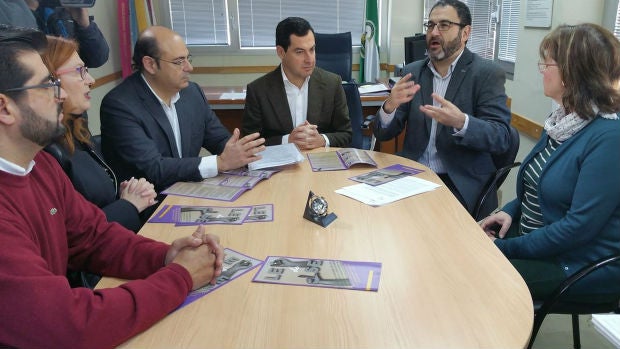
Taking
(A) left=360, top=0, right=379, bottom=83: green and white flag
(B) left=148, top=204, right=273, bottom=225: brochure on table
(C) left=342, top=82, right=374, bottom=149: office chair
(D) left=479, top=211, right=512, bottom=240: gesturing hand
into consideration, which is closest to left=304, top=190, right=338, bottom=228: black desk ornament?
(B) left=148, top=204, right=273, bottom=225: brochure on table

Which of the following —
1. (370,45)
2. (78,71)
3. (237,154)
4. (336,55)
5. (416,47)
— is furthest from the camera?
(370,45)

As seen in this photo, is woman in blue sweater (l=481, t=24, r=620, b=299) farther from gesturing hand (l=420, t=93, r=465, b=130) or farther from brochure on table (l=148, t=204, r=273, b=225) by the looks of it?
brochure on table (l=148, t=204, r=273, b=225)

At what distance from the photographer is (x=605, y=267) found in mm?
1540

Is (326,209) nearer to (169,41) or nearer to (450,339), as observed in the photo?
(450,339)

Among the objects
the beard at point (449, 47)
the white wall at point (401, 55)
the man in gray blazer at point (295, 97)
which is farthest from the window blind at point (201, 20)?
the beard at point (449, 47)

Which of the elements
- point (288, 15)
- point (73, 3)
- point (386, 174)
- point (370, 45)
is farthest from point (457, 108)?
point (288, 15)

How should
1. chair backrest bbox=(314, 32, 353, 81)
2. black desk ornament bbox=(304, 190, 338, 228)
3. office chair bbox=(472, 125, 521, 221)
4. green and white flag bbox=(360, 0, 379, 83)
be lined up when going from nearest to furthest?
black desk ornament bbox=(304, 190, 338, 228), office chair bbox=(472, 125, 521, 221), chair backrest bbox=(314, 32, 353, 81), green and white flag bbox=(360, 0, 379, 83)

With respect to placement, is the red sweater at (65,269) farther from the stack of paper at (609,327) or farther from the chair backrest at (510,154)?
the chair backrest at (510,154)

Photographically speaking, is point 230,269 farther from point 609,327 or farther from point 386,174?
point 386,174

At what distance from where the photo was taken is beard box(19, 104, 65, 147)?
3.46ft

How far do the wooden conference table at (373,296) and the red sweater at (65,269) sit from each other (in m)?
0.06

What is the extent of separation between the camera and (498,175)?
2170 mm

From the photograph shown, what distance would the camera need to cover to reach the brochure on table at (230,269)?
1.10 meters

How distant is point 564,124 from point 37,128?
1621 millimetres
